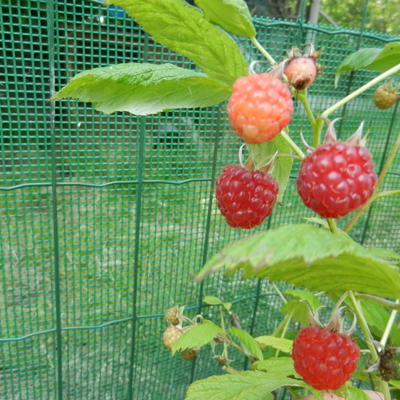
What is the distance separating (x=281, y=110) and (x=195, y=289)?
1136mm

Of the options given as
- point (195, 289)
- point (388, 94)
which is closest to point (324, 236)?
point (388, 94)

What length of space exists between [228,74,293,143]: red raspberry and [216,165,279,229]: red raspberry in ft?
0.24

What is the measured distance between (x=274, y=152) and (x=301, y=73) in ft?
0.27

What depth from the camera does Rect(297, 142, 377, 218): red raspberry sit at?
13.2 inches

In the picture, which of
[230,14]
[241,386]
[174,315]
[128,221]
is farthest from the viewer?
[128,221]

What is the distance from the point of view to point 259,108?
1.16ft

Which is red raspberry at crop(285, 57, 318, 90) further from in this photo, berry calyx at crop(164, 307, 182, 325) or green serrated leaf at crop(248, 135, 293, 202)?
berry calyx at crop(164, 307, 182, 325)

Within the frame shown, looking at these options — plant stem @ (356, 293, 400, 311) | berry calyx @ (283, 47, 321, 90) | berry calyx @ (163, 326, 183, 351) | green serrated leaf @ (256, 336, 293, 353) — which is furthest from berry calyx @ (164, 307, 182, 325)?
berry calyx @ (283, 47, 321, 90)

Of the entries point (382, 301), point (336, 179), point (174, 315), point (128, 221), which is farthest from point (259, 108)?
point (128, 221)

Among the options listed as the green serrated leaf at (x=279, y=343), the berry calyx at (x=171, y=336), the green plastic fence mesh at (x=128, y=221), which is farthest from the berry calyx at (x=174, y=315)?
the green serrated leaf at (x=279, y=343)

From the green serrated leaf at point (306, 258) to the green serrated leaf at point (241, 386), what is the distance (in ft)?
0.94

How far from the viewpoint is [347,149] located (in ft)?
1.16

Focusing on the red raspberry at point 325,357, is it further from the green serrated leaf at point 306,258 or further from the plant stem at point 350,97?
the plant stem at point 350,97

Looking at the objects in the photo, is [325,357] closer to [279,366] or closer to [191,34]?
[279,366]
